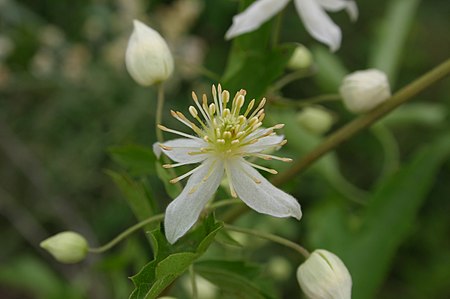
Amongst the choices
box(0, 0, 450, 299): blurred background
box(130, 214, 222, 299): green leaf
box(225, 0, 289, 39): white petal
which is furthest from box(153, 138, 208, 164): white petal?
box(0, 0, 450, 299): blurred background

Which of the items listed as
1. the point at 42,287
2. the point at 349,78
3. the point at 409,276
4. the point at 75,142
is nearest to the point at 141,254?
the point at 42,287

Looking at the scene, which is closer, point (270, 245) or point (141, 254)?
point (141, 254)

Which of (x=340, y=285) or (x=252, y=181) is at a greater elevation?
(x=252, y=181)

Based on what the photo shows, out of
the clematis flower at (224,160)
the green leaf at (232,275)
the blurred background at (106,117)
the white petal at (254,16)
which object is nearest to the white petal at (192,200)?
the clematis flower at (224,160)

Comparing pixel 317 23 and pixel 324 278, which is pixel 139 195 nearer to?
pixel 324 278

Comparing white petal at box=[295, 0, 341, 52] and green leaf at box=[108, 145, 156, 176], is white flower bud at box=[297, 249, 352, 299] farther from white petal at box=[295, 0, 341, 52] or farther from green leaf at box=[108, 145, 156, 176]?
white petal at box=[295, 0, 341, 52]

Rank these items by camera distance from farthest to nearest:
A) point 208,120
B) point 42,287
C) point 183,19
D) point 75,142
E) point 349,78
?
point 75,142 → point 183,19 → point 42,287 → point 349,78 → point 208,120

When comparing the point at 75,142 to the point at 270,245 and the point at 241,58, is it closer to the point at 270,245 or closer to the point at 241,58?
the point at 270,245
